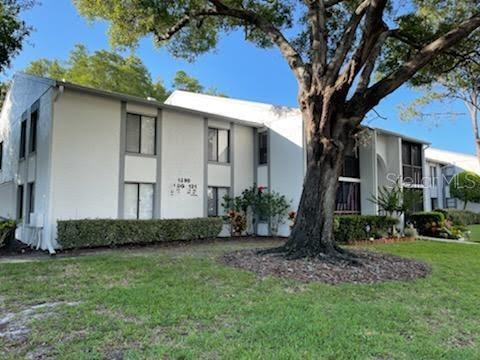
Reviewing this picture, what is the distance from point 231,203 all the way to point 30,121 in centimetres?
888

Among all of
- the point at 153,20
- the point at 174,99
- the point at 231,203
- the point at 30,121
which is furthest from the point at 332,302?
the point at 174,99

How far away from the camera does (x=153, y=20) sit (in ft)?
33.5

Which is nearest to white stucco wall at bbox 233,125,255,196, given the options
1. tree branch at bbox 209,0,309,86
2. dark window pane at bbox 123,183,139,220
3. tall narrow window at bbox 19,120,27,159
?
dark window pane at bbox 123,183,139,220

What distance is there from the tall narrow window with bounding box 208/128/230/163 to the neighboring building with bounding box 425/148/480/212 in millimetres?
22191

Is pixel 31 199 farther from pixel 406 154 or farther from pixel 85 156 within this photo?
pixel 406 154

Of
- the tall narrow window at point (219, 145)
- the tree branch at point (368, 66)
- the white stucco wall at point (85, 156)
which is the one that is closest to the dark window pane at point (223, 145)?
the tall narrow window at point (219, 145)

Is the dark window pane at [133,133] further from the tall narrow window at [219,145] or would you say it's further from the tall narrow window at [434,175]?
the tall narrow window at [434,175]

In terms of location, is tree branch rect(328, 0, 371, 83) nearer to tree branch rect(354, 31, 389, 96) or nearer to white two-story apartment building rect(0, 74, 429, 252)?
tree branch rect(354, 31, 389, 96)

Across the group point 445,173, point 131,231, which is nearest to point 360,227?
point 131,231

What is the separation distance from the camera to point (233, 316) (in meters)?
4.65

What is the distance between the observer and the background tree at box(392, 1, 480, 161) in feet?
35.4

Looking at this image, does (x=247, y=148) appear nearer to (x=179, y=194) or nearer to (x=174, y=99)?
(x=179, y=194)

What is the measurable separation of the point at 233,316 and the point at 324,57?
6.86 m

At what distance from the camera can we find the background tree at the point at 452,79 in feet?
35.4
